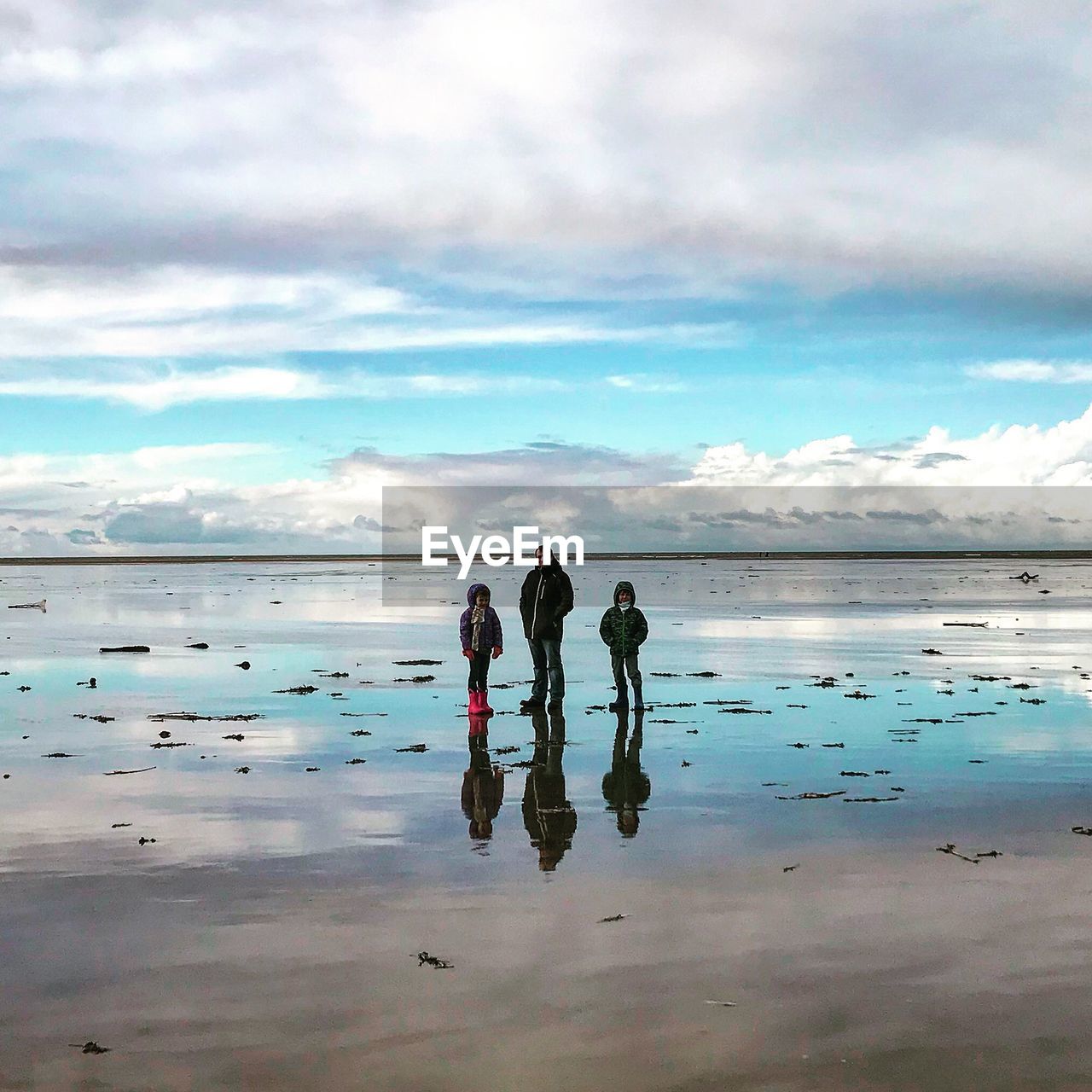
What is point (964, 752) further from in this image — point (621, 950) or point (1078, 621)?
point (1078, 621)

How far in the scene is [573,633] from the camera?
126 feet

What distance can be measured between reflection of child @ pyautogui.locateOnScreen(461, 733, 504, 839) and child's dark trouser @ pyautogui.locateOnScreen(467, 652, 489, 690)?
306 cm

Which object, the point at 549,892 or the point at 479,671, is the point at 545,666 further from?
the point at 549,892

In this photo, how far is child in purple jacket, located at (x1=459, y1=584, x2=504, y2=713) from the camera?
19719 mm

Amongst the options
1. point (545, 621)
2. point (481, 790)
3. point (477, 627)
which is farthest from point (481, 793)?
point (545, 621)

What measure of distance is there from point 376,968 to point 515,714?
12.1m

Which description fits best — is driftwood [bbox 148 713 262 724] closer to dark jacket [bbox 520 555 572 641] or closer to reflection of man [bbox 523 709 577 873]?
dark jacket [bbox 520 555 572 641]

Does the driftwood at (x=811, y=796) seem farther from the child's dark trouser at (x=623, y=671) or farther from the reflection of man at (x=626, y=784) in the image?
the child's dark trouser at (x=623, y=671)

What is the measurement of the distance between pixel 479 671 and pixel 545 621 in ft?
5.75

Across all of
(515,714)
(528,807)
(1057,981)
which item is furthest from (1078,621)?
(1057,981)

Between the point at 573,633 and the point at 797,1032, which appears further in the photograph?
the point at 573,633

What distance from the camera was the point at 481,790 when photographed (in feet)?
45.1

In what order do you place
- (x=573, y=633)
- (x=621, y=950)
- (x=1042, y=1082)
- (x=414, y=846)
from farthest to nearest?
(x=573, y=633), (x=414, y=846), (x=621, y=950), (x=1042, y=1082)

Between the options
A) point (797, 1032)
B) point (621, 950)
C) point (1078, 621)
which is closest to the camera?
point (797, 1032)
